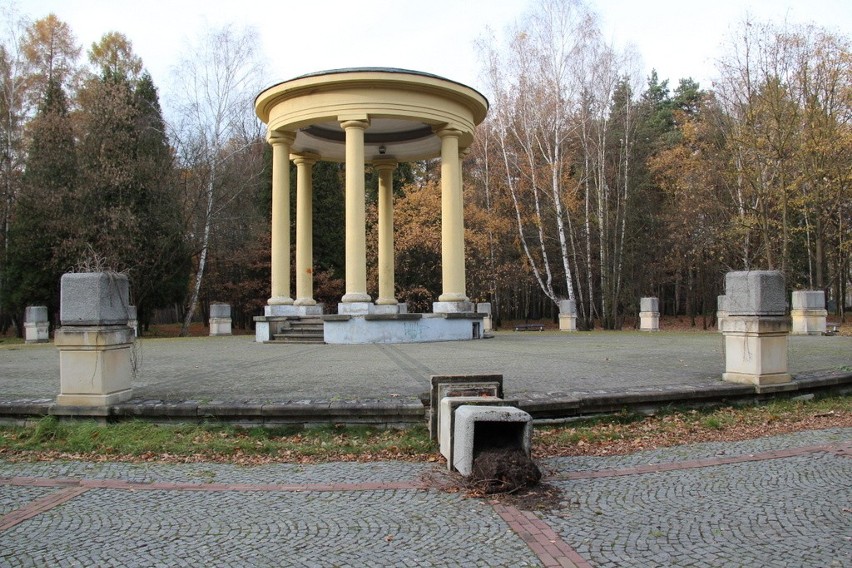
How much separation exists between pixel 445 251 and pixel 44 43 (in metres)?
27.6

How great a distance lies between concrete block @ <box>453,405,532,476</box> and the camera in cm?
499

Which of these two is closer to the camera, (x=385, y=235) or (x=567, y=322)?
(x=385, y=235)

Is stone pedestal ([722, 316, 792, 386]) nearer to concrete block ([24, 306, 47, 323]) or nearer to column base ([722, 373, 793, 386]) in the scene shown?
column base ([722, 373, 793, 386])

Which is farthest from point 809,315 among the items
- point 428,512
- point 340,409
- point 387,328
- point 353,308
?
point 428,512

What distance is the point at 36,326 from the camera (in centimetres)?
2348

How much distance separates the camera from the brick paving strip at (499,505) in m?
3.73

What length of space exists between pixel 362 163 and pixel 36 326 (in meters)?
15.5

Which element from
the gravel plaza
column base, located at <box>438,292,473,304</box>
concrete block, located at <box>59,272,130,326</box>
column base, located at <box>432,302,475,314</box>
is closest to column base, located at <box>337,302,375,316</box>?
column base, located at <box>432,302,475,314</box>

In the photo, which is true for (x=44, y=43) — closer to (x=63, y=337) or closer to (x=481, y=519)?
(x=63, y=337)

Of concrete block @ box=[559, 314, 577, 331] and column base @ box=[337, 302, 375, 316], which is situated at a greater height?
column base @ box=[337, 302, 375, 316]

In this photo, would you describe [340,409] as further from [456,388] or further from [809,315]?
[809,315]

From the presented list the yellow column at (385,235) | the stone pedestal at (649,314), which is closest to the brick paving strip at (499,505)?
the yellow column at (385,235)

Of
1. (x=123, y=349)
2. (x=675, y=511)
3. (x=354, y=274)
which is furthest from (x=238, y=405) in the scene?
(x=354, y=274)

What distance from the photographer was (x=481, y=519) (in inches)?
165
